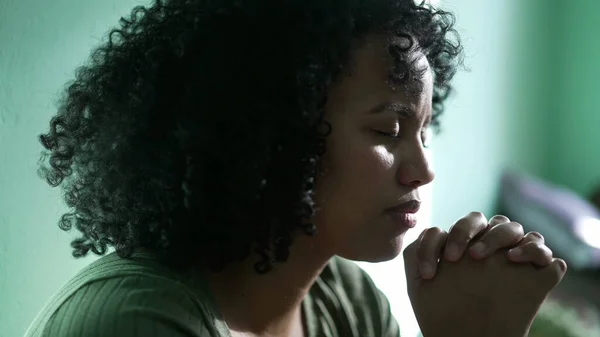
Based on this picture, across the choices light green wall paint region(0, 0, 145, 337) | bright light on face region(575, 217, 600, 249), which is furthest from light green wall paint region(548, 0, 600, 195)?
light green wall paint region(0, 0, 145, 337)

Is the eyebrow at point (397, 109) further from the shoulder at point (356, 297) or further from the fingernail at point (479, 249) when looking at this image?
the shoulder at point (356, 297)

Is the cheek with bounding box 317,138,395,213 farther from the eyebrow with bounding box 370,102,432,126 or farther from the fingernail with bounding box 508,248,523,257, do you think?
the fingernail with bounding box 508,248,523,257

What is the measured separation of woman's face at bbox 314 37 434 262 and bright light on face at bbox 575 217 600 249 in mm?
1467

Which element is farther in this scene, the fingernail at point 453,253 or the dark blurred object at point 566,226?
the dark blurred object at point 566,226

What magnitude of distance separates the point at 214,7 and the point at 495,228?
15.1 inches

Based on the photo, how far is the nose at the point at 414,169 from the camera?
77 centimetres

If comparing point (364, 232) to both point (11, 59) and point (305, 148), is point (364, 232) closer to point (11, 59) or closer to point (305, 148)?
point (305, 148)

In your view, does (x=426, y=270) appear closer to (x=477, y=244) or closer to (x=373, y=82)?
(x=477, y=244)

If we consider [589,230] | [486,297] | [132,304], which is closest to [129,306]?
[132,304]

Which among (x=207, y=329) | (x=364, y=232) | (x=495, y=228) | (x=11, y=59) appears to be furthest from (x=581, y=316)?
(x=11, y=59)

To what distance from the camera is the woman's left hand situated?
0.81m

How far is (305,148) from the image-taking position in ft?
2.41

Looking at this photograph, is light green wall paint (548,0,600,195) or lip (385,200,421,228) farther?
light green wall paint (548,0,600,195)

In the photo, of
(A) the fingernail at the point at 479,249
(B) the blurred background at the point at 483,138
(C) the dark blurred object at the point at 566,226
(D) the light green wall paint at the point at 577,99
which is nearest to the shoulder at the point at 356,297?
(A) the fingernail at the point at 479,249
